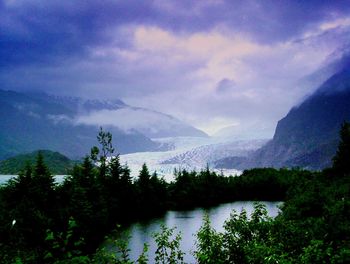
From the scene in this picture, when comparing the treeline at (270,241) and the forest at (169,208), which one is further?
the forest at (169,208)

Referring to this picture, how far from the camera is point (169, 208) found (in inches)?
→ 4557

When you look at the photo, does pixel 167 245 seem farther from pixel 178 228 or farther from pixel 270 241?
pixel 178 228

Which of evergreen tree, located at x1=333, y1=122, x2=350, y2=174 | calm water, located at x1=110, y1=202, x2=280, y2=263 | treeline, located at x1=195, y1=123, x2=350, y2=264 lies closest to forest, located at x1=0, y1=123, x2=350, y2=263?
treeline, located at x1=195, y1=123, x2=350, y2=264

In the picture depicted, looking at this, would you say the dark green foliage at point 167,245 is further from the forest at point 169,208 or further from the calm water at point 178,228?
the calm water at point 178,228

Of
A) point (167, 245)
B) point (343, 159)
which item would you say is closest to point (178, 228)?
point (343, 159)

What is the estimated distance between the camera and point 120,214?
9375 cm

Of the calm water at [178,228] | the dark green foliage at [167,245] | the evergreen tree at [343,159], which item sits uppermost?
the evergreen tree at [343,159]

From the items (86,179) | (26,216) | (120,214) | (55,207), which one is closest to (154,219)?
(120,214)

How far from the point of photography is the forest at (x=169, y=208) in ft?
53.3

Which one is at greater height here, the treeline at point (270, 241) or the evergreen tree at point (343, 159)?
the evergreen tree at point (343, 159)

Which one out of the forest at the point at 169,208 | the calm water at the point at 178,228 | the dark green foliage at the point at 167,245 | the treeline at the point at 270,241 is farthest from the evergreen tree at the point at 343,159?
the dark green foliage at the point at 167,245

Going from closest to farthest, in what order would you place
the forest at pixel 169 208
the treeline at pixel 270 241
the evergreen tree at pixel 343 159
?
the treeline at pixel 270 241
the forest at pixel 169 208
the evergreen tree at pixel 343 159

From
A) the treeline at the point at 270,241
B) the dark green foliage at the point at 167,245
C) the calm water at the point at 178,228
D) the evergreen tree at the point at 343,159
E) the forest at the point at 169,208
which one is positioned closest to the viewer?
the treeline at the point at 270,241

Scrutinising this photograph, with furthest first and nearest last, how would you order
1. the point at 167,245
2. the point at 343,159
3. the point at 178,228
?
1. the point at 178,228
2. the point at 343,159
3. the point at 167,245
